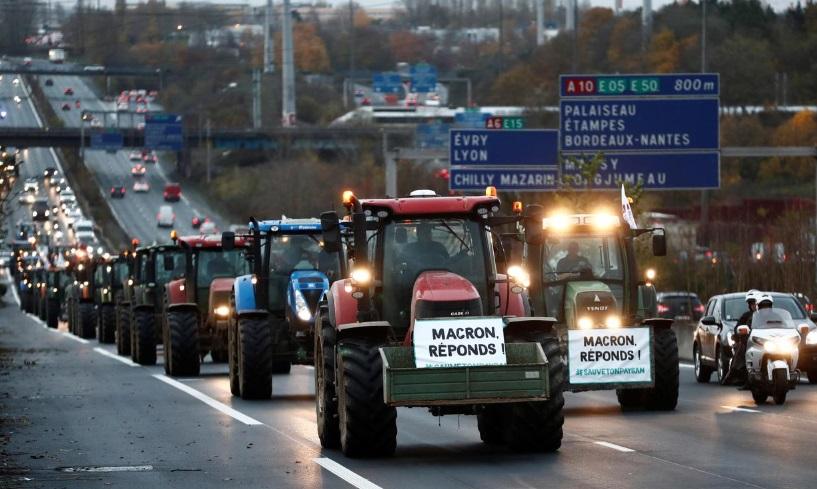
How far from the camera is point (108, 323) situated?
56125mm

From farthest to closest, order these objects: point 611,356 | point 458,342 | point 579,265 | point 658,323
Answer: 1. point 579,265
2. point 658,323
3. point 611,356
4. point 458,342

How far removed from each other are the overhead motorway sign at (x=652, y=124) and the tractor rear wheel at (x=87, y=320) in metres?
20.7

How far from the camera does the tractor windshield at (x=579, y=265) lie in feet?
86.5

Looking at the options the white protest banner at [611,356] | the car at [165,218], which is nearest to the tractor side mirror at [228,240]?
the white protest banner at [611,356]

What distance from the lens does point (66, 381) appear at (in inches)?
1380

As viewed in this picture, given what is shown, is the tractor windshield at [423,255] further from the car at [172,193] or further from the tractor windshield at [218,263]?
the car at [172,193]

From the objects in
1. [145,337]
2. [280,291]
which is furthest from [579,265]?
[145,337]

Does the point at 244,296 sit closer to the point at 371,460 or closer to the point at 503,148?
the point at 371,460

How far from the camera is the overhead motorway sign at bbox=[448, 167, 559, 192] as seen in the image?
52.5m

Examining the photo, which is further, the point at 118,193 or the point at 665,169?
the point at 118,193

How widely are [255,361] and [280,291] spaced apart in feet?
6.47

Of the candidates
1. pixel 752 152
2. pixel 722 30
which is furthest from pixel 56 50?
pixel 752 152

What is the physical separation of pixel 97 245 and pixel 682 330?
303 feet

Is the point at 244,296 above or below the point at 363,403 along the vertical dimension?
above
